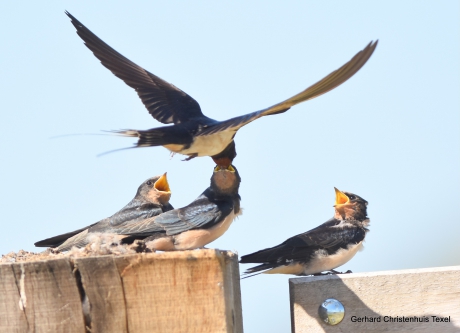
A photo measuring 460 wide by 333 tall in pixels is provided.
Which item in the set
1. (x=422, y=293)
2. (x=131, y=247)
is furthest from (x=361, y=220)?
(x=131, y=247)

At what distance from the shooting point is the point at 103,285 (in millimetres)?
2041

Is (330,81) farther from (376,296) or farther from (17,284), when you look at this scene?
(17,284)

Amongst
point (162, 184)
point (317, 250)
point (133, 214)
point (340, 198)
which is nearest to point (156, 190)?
point (162, 184)

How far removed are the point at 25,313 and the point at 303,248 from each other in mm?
2665

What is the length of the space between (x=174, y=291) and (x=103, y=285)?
0.66ft

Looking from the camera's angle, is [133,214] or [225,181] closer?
[225,181]

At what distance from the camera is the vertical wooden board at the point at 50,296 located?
2.04 m

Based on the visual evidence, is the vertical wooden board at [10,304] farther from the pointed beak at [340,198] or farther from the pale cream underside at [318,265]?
the pointed beak at [340,198]

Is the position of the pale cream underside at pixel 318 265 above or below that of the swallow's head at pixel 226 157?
below

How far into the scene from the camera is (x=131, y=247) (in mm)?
2676

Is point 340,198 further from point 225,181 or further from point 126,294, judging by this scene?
point 126,294

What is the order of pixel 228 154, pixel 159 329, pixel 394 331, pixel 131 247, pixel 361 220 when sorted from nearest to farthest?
pixel 159 329
pixel 131 247
pixel 394 331
pixel 228 154
pixel 361 220

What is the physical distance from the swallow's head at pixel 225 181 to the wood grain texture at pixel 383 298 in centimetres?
142

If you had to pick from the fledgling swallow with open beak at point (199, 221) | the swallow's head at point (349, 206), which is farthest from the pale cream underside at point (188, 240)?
the swallow's head at point (349, 206)
